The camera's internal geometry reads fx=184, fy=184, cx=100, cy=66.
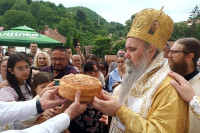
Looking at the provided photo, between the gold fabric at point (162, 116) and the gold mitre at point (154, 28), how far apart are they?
0.58 meters

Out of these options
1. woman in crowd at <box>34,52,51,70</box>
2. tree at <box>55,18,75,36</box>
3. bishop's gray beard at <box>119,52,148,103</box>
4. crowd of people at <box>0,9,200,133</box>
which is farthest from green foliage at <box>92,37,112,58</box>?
bishop's gray beard at <box>119,52,148,103</box>

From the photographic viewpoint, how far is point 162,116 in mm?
1752

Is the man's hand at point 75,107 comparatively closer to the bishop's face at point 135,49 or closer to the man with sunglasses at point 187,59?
the bishop's face at point 135,49

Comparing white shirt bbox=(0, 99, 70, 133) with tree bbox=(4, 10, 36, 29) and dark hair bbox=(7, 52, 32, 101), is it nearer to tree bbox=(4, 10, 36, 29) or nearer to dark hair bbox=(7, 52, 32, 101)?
dark hair bbox=(7, 52, 32, 101)

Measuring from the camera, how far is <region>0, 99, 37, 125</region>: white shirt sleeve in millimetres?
2096

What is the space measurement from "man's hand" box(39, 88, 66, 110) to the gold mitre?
121 cm

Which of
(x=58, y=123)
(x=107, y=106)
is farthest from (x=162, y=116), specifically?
(x=58, y=123)

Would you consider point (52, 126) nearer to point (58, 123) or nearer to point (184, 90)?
point (58, 123)

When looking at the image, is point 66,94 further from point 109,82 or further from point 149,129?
point 109,82

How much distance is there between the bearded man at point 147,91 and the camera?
Answer: 176 centimetres

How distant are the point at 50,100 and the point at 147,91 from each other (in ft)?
3.94

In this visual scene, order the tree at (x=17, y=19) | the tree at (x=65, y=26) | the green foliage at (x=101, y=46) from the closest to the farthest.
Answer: the tree at (x=17, y=19)
the green foliage at (x=101, y=46)
the tree at (x=65, y=26)

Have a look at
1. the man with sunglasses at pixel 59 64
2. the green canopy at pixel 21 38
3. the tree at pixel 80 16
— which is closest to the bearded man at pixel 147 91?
the man with sunglasses at pixel 59 64

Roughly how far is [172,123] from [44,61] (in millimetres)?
4515
